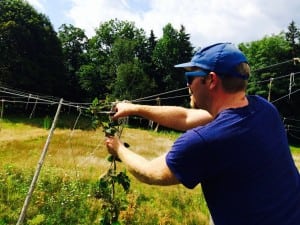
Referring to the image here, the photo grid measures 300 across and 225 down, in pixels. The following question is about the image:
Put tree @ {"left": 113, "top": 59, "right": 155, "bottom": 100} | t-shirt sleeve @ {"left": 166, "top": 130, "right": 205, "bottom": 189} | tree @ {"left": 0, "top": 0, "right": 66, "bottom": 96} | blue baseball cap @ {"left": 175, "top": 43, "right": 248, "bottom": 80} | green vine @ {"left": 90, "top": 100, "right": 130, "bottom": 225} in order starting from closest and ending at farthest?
t-shirt sleeve @ {"left": 166, "top": 130, "right": 205, "bottom": 189} → blue baseball cap @ {"left": 175, "top": 43, "right": 248, "bottom": 80} → green vine @ {"left": 90, "top": 100, "right": 130, "bottom": 225} → tree @ {"left": 0, "top": 0, "right": 66, "bottom": 96} → tree @ {"left": 113, "top": 59, "right": 155, "bottom": 100}

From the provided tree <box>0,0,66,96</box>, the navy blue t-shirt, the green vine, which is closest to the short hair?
the navy blue t-shirt

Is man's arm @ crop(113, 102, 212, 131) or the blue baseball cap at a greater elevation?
the blue baseball cap

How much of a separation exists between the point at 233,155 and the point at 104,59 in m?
56.7

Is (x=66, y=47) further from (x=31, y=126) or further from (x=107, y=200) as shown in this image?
(x=107, y=200)

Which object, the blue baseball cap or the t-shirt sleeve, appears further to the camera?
the blue baseball cap

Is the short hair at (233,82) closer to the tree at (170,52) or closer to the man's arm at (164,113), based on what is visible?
the man's arm at (164,113)

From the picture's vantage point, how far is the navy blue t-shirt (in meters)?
2.06

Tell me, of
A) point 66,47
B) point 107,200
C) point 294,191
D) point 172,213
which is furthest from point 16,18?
point 294,191

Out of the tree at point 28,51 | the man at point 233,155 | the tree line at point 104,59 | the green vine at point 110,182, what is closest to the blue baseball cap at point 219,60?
the man at point 233,155

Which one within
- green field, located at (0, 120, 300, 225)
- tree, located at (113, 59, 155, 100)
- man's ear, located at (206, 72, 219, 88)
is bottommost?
green field, located at (0, 120, 300, 225)

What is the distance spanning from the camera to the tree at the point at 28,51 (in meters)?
41.9

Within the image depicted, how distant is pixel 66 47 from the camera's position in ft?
187

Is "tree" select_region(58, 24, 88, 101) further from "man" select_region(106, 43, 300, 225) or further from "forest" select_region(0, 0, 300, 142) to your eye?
"man" select_region(106, 43, 300, 225)

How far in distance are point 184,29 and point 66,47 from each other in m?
14.3
